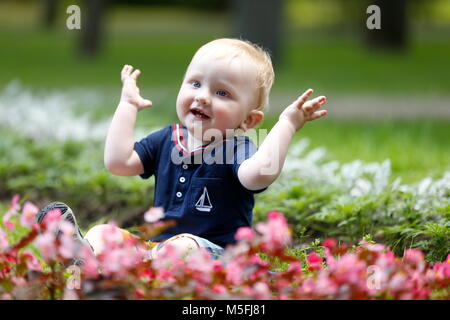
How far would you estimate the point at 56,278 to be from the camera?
2.38 meters

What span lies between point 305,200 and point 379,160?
2.07 metres

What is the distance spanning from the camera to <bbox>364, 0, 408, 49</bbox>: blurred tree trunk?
1908cm

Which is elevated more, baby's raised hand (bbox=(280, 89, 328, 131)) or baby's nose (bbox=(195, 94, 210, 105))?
baby's nose (bbox=(195, 94, 210, 105))

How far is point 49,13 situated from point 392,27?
15.3m

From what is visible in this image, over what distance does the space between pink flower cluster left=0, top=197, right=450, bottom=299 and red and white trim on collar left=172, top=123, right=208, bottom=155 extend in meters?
0.77

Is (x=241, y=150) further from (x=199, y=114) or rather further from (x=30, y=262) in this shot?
(x=30, y=262)

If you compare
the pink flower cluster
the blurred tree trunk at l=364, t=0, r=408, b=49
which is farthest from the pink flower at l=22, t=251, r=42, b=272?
the blurred tree trunk at l=364, t=0, r=408, b=49

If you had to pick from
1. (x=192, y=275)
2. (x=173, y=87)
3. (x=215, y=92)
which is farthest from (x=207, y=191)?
(x=173, y=87)

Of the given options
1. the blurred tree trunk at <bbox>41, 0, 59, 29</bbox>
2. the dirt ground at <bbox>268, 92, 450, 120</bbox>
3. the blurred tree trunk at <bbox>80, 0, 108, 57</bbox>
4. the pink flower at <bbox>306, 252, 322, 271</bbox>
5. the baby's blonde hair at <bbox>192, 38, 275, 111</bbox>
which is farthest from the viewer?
the blurred tree trunk at <bbox>41, 0, 59, 29</bbox>

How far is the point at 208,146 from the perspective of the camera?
318 cm

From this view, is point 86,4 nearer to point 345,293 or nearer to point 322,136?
point 322,136

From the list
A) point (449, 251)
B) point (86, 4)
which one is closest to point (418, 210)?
point (449, 251)

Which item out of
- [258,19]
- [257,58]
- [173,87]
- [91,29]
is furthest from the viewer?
[91,29]

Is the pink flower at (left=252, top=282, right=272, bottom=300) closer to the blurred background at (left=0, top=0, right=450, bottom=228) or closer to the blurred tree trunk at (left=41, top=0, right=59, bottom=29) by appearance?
the blurred background at (left=0, top=0, right=450, bottom=228)
